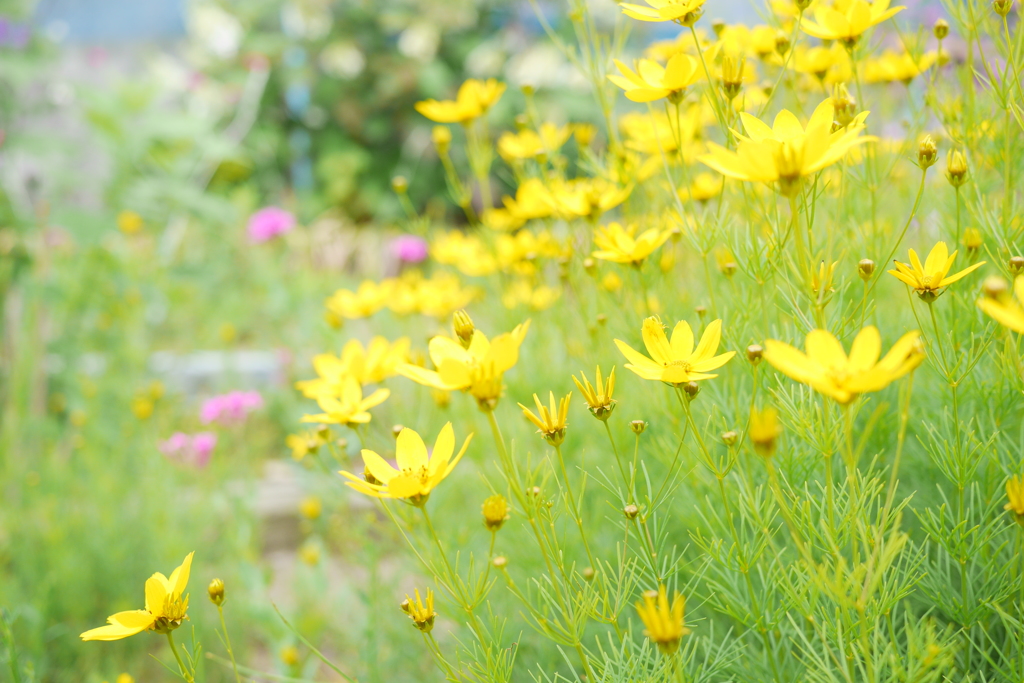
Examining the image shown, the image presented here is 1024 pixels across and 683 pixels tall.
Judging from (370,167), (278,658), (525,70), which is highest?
(525,70)

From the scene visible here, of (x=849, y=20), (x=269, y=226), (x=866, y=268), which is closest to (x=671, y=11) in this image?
(x=849, y=20)

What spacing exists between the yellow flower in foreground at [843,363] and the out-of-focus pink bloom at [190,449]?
137 centimetres

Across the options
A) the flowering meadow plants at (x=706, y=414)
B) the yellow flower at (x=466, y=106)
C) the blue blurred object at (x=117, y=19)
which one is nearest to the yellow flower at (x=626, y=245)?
the flowering meadow plants at (x=706, y=414)

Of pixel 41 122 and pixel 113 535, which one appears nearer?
pixel 113 535

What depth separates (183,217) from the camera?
2.54 metres

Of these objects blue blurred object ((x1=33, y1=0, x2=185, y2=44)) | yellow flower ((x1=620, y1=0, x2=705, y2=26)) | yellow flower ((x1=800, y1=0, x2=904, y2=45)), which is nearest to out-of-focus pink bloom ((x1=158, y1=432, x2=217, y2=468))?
yellow flower ((x1=620, y1=0, x2=705, y2=26))

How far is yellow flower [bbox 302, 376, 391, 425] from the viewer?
73 cm

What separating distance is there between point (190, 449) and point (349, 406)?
3.22 ft

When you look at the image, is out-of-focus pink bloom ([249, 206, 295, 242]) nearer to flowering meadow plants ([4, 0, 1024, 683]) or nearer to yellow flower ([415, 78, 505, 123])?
flowering meadow plants ([4, 0, 1024, 683])

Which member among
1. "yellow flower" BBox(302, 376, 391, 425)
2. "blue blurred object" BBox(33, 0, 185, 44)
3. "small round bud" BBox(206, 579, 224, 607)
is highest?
"yellow flower" BBox(302, 376, 391, 425)

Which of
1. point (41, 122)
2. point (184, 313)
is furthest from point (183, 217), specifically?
point (41, 122)

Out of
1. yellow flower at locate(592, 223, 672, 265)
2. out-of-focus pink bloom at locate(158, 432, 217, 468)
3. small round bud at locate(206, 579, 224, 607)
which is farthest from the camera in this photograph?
out-of-focus pink bloom at locate(158, 432, 217, 468)

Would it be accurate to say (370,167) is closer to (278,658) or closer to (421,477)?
(278,658)

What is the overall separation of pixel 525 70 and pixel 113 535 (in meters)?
2.81
